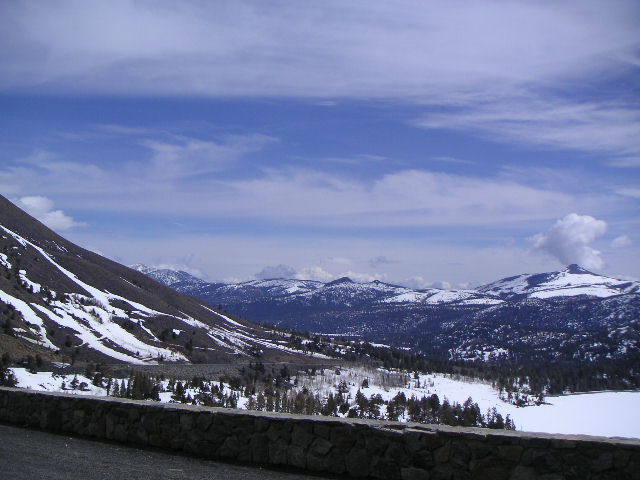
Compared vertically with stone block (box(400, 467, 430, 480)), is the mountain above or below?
above

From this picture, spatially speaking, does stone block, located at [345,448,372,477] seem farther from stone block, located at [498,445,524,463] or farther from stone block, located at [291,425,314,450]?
stone block, located at [498,445,524,463]

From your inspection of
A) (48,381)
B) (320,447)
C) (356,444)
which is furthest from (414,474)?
(48,381)

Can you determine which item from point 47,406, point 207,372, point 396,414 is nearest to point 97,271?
point 207,372

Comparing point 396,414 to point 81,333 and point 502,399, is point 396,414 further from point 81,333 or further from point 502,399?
point 502,399

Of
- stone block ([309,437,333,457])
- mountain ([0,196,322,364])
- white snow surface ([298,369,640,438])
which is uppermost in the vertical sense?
mountain ([0,196,322,364])

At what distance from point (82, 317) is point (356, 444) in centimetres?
14240

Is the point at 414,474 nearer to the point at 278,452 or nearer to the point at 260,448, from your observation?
the point at 278,452

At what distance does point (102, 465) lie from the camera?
12211 millimetres

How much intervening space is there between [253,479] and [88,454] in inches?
164

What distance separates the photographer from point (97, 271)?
7564 inches

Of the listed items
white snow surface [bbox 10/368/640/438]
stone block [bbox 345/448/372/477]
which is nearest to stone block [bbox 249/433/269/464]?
stone block [bbox 345/448/372/477]

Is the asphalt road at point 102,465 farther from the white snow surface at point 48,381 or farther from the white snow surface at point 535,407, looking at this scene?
the white snow surface at point 535,407

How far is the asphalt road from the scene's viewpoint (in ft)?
37.5

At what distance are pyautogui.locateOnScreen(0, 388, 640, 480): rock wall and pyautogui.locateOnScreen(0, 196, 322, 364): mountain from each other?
88.0m
